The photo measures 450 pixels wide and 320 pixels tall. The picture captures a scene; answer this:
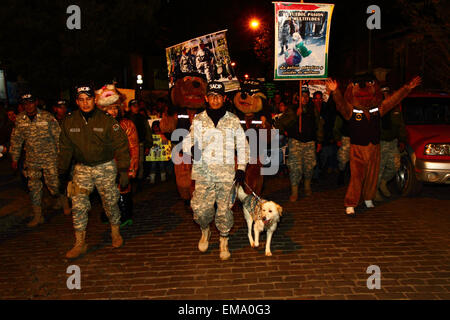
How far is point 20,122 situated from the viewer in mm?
6625

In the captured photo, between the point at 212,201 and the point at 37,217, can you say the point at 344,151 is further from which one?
the point at 37,217

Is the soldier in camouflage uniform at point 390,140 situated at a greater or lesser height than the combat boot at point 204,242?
greater

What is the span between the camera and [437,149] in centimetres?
747

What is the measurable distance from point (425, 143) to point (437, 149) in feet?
0.81

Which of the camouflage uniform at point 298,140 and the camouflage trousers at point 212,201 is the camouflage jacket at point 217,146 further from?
the camouflage uniform at point 298,140

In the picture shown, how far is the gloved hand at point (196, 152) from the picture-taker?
4910mm

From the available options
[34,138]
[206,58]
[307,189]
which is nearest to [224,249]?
[307,189]

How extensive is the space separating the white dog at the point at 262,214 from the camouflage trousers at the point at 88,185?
191cm

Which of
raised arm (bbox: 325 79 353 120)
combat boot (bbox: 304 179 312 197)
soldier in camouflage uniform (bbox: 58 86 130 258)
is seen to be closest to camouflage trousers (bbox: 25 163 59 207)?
soldier in camouflage uniform (bbox: 58 86 130 258)

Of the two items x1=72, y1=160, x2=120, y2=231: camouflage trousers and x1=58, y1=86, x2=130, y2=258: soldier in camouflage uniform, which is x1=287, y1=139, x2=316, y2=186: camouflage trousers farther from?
x1=72, y1=160, x2=120, y2=231: camouflage trousers

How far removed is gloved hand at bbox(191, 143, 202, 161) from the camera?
4910 millimetres

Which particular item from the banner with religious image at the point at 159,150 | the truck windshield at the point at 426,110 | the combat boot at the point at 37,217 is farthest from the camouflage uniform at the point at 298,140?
the combat boot at the point at 37,217
